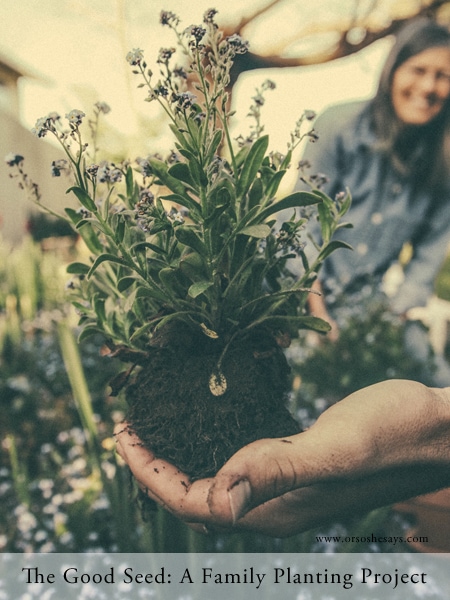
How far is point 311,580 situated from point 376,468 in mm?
875

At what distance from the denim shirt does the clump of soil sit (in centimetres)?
202

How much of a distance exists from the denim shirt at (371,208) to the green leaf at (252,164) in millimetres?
2091

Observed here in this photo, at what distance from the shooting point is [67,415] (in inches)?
92.1

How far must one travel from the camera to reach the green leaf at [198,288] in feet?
2.65

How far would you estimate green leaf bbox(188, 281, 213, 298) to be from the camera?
81 centimetres

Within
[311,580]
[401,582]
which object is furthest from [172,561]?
[401,582]

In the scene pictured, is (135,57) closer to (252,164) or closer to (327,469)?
(252,164)

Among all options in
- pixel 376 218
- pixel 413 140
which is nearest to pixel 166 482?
pixel 376 218

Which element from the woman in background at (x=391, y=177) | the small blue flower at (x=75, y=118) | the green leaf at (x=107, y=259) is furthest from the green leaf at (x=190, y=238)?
the woman in background at (x=391, y=177)

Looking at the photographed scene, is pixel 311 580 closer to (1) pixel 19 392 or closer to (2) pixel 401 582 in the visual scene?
(2) pixel 401 582

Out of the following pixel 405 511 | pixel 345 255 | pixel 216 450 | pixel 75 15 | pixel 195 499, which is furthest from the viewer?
pixel 345 255

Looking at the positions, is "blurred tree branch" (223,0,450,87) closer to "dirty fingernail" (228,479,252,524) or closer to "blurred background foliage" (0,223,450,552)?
"blurred background foliage" (0,223,450,552)

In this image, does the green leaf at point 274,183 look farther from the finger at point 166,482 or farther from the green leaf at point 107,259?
the finger at point 166,482

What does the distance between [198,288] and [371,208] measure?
238cm
